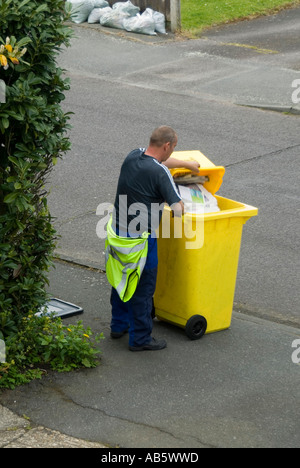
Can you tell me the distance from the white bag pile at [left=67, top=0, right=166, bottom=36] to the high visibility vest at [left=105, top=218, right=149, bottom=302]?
37.2ft

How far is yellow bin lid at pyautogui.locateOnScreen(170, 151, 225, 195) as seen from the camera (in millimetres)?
6750

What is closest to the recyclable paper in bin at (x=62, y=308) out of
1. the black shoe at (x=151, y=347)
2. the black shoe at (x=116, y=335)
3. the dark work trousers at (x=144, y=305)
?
the black shoe at (x=116, y=335)

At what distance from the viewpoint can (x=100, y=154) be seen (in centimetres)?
1133

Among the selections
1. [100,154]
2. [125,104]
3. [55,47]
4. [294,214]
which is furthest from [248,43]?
[55,47]

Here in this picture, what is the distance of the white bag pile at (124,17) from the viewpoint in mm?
16875

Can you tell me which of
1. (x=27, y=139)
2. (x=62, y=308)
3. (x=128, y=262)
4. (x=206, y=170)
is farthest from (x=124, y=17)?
(x=27, y=139)

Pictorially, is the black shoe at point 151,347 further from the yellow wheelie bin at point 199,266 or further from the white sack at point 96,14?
the white sack at point 96,14

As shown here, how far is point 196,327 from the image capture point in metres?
6.62

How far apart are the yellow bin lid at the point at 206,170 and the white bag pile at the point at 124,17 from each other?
10502 mm

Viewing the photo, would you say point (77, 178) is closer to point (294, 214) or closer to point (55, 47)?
point (294, 214)

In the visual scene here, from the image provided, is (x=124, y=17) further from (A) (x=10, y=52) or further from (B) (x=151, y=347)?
(A) (x=10, y=52)

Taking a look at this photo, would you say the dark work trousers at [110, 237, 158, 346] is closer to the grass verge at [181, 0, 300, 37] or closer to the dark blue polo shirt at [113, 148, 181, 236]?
the dark blue polo shirt at [113, 148, 181, 236]

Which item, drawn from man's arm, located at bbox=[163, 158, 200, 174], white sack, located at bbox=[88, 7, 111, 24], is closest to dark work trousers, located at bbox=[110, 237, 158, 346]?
man's arm, located at bbox=[163, 158, 200, 174]

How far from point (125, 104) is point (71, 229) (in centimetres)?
492
